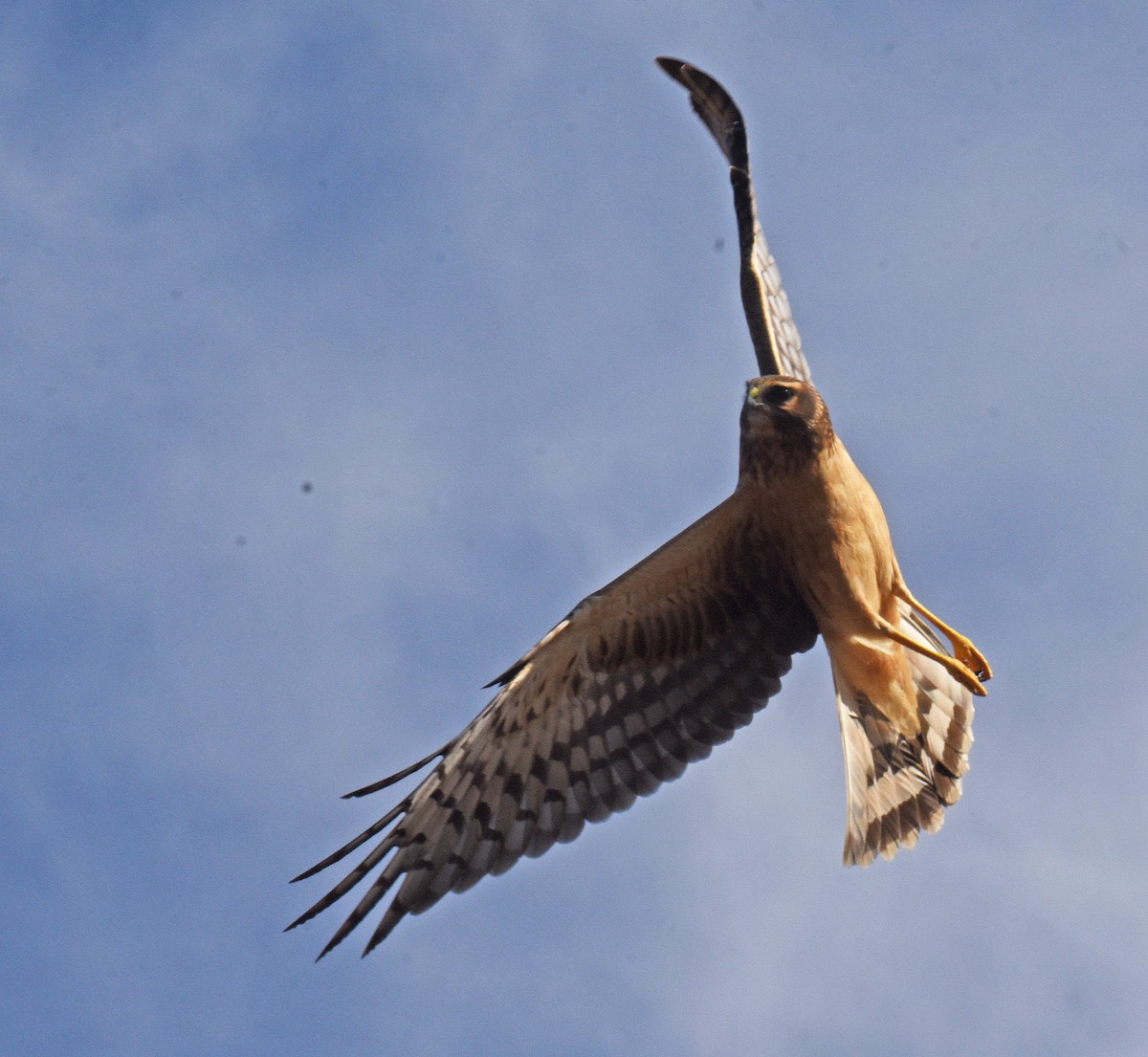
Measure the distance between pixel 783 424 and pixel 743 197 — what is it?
1253 millimetres

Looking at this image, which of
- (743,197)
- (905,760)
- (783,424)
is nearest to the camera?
(783,424)

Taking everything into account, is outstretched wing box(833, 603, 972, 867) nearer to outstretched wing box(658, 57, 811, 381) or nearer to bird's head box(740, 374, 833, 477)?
bird's head box(740, 374, 833, 477)

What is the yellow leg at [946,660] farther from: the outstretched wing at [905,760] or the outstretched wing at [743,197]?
the outstretched wing at [743,197]

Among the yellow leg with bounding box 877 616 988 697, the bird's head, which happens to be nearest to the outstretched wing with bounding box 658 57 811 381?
the bird's head

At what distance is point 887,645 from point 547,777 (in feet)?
6.02

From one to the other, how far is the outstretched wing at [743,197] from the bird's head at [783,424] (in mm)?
420

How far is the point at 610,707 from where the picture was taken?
7.61 m

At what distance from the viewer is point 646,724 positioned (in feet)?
24.9

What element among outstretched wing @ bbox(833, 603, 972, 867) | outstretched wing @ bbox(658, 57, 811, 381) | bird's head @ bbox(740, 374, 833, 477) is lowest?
outstretched wing @ bbox(833, 603, 972, 867)

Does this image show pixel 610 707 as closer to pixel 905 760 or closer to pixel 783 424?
pixel 905 760

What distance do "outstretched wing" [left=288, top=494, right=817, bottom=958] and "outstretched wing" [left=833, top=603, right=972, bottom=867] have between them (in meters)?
0.50

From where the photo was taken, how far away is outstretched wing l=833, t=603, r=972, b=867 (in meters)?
7.45

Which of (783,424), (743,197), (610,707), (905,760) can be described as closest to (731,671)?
(610,707)

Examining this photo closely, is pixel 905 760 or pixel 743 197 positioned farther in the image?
pixel 905 760
